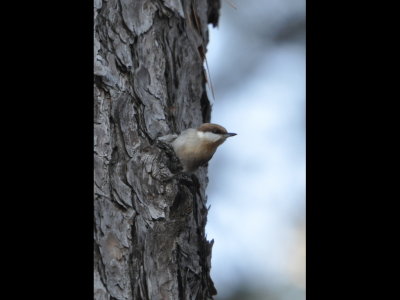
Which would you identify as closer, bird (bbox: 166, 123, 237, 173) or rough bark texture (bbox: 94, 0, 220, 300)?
rough bark texture (bbox: 94, 0, 220, 300)

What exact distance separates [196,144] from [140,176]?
190 millimetres

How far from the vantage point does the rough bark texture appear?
56.2 inches

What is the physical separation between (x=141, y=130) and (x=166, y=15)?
1.36 ft

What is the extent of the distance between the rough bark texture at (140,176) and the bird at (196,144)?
0.03m

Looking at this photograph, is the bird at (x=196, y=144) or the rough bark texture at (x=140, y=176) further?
the bird at (x=196, y=144)

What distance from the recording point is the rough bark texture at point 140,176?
143 cm

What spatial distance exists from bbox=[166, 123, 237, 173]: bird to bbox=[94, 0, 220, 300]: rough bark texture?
0.03 meters

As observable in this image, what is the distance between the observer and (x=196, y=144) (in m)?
1.60

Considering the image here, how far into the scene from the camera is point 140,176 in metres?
1.50

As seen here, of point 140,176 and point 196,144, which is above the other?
point 196,144
